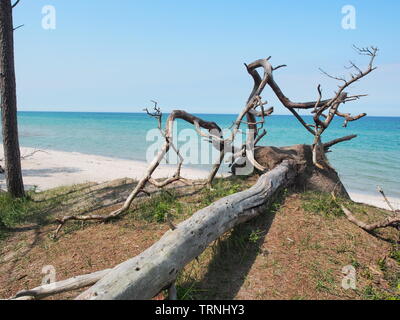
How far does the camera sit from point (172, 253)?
3.54 metres

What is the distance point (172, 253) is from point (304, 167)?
5.32m

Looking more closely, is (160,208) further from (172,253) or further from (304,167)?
(304,167)

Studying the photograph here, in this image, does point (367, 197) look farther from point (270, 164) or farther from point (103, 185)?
point (103, 185)

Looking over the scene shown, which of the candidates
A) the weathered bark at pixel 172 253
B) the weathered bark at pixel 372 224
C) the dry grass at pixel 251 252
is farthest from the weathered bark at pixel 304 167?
the weathered bark at pixel 172 253

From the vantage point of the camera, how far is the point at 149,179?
6211mm

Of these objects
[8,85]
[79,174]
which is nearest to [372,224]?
[8,85]

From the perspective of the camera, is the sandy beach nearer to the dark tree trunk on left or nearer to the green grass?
the dark tree trunk on left

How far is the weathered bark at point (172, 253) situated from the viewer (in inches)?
116

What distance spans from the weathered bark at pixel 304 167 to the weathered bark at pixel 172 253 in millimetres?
2251

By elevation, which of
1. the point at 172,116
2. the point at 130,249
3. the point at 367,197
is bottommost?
the point at 367,197

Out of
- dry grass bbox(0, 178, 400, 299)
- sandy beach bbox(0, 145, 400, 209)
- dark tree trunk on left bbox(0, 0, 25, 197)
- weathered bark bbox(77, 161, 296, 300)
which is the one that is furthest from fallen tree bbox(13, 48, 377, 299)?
sandy beach bbox(0, 145, 400, 209)
